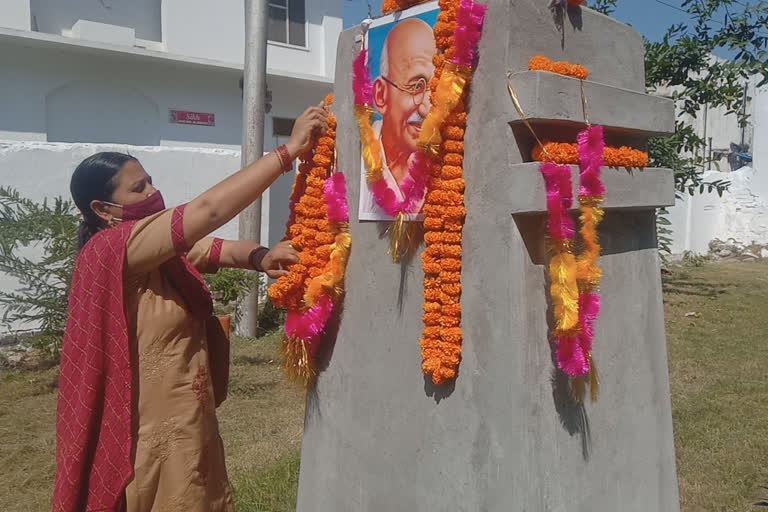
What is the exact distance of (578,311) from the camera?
1.85m

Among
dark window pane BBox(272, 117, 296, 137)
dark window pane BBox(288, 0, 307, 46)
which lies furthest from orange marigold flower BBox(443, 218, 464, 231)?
dark window pane BBox(288, 0, 307, 46)

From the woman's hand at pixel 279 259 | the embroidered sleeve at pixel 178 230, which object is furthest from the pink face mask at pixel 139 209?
the woman's hand at pixel 279 259

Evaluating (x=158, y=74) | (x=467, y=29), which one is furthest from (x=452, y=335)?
(x=158, y=74)

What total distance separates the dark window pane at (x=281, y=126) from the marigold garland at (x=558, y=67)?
914 centimetres

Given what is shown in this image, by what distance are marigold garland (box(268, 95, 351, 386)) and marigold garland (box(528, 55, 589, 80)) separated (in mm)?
819

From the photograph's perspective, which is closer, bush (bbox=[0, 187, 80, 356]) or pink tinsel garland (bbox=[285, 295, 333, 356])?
pink tinsel garland (bbox=[285, 295, 333, 356])

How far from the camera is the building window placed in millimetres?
11055

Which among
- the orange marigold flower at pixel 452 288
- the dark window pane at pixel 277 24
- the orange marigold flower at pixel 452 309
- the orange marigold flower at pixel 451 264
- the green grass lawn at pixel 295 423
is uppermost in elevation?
the dark window pane at pixel 277 24

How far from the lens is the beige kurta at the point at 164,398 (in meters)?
2.10

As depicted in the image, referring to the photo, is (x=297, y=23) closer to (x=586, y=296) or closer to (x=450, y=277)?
(x=450, y=277)

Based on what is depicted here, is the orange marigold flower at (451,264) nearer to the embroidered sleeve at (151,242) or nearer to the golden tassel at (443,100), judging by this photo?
the golden tassel at (443,100)

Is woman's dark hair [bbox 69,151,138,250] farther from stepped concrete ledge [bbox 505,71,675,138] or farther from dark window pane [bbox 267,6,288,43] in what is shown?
dark window pane [bbox 267,6,288,43]

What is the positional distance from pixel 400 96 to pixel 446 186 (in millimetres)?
385

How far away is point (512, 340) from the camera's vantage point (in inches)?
75.2
